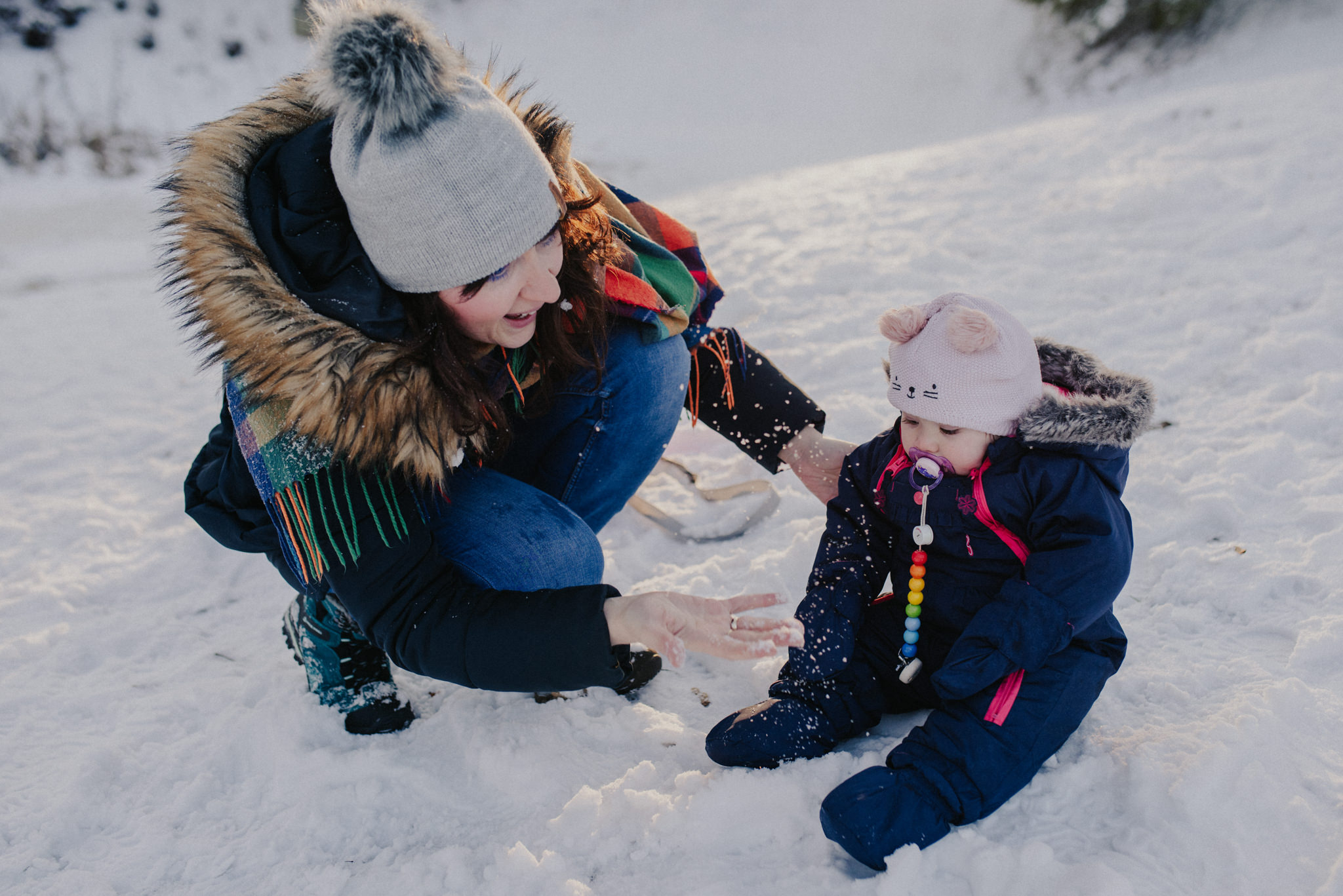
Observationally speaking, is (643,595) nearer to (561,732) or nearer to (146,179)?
(561,732)

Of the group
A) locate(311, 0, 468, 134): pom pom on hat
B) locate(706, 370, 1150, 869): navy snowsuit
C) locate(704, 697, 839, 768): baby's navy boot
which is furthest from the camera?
locate(704, 697, 839, 768): baby's navy boot

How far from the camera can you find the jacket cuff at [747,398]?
1.78m

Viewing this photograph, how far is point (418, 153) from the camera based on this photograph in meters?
1.11

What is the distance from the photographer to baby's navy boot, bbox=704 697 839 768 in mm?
1328

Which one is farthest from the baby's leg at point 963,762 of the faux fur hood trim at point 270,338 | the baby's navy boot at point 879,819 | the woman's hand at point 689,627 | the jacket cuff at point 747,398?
the faux fur hood trim at point 270,338

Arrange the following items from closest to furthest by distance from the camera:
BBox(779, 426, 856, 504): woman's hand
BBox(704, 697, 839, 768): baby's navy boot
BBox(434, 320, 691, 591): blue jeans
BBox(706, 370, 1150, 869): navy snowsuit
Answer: BBox(706, 370, 1150, 869): navy snowsuit, BBox(704, 697, 839, 768): baby's navy boot, BBox(434, 320, 691, 591): blue jeans, BBox(779, 426, 856, 504): woman's hand

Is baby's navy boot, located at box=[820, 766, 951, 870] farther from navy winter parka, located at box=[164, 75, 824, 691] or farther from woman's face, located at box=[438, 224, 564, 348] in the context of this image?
woman's face, located at box=[438, 224, 564, 348]

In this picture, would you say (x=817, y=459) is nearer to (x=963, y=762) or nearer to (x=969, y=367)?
(x=969, y=367)

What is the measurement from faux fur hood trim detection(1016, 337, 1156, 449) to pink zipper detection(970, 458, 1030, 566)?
0.33 ft

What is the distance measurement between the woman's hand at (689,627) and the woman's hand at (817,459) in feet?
1.75

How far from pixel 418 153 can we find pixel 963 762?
1.16m

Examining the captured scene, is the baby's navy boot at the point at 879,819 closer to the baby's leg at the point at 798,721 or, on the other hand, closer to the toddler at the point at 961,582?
the toddler at the point at 961,582

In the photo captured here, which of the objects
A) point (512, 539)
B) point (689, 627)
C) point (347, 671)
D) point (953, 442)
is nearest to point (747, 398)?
point (953, 442)

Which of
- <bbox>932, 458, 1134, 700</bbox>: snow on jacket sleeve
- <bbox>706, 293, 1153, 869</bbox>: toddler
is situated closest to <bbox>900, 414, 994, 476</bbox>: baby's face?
<bbox>706, 293, 1153, 869</bbox>: toddler
